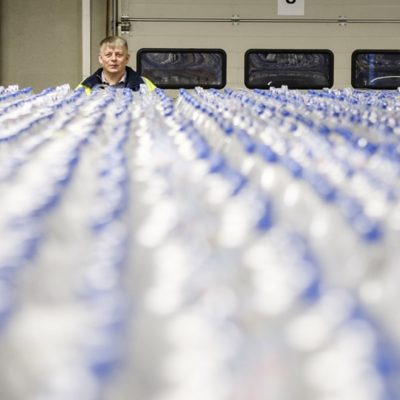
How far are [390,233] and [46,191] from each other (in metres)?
0.31

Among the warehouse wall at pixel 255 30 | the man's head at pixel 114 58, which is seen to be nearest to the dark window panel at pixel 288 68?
the warehouse wall at pixel 255 30

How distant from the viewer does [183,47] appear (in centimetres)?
589

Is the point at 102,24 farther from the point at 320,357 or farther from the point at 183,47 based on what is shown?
the point at 320,357

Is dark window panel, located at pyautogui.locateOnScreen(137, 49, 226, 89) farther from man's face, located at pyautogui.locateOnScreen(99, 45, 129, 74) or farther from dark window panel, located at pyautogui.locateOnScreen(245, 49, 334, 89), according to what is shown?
man's face, located at pyautogui.locateOnScreen(99, 45, 129, 74)

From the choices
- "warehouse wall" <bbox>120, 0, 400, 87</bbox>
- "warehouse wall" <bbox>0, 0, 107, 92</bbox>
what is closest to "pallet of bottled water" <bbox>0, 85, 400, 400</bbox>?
"warehouse wall" <bbox>120, 0, 400, 87</bbox>

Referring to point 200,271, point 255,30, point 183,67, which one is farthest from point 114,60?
point 200,271

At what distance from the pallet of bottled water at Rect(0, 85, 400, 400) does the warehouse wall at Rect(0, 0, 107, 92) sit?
5.45m

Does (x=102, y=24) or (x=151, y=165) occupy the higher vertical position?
(x=102, y=24)

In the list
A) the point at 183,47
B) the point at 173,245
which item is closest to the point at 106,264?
the point at 173,245

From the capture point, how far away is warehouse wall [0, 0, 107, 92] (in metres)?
6.18

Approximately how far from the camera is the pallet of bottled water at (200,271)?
370 mm

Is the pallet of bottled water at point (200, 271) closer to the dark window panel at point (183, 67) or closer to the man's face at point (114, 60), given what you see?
the man's face at point (114, 60)

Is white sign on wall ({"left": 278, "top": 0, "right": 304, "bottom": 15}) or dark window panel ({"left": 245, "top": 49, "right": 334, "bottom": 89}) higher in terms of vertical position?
white sign on wall ({"left": 278, "top": 0, "right": 304, "bottom": 15})

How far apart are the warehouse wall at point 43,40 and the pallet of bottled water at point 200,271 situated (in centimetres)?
545
